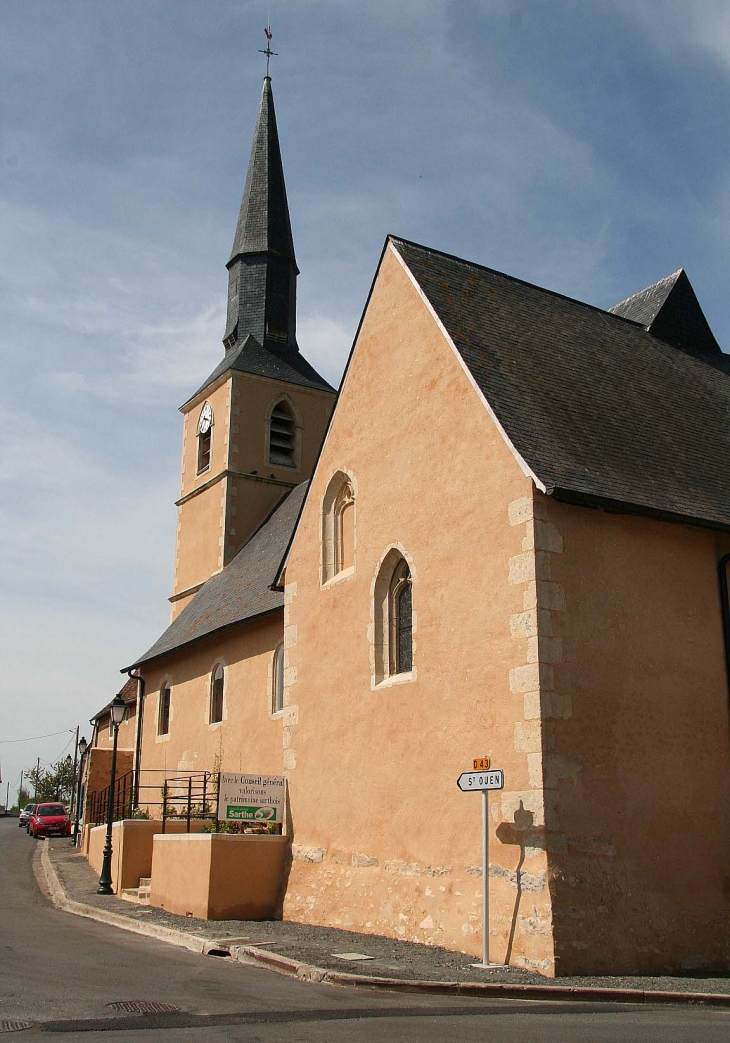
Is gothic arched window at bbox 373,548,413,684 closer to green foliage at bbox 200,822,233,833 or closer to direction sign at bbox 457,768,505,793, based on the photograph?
direction sign at bbox 457,768,505,793

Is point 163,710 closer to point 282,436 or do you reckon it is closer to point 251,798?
point 282,436

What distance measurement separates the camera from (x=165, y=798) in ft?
59.3

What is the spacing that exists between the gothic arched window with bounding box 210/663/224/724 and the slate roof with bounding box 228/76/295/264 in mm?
13745

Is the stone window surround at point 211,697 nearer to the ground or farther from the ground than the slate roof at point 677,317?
nearer to the ground

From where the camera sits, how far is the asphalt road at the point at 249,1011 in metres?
6.88

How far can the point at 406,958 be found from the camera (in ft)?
35.4

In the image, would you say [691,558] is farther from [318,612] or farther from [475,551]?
[318,612]

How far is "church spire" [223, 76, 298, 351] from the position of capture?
30.4 m

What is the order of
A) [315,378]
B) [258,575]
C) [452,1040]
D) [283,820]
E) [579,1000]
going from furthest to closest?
[315,378] → [258,575] → [283,820] → [579,1000] → [452,1040]

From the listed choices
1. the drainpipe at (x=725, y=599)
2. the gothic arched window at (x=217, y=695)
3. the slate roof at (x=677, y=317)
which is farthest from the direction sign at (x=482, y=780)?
the gothic arched window at (x=217, y=695)

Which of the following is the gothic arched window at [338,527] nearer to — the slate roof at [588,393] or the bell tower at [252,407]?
the slate roof at [588,393]

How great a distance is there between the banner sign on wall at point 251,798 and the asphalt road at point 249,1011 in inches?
139

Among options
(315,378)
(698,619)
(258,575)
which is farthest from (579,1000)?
(315,378)

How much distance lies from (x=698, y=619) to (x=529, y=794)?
10.4ft
